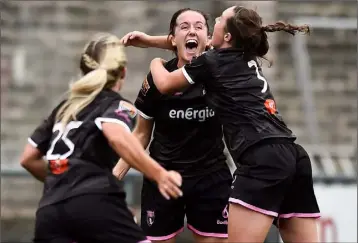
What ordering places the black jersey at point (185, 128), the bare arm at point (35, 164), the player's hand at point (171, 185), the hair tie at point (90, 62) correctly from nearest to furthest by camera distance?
the player's hand at point (171, 185) < the hair tie at point (90, 62) < the bare arm at point (35, 164) < the black jersey at point (185, 128)

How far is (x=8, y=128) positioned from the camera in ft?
36.3

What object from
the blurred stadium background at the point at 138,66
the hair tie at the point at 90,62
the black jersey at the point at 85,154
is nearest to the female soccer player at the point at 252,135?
the hair tie at the point at 90,62

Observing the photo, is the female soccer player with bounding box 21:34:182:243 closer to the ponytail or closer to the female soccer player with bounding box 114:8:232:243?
the ponytail

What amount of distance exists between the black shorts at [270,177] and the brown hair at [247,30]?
594 mm

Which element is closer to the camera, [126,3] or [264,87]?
[264,87]

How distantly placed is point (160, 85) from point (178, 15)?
2.83ft

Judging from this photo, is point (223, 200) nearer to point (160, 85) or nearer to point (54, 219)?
point (160, 85)

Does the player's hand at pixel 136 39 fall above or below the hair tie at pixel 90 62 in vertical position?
above

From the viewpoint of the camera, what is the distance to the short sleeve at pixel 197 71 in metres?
5.44

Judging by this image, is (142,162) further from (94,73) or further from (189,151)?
(189,151)

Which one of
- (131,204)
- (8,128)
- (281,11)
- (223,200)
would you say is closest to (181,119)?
(223,200)

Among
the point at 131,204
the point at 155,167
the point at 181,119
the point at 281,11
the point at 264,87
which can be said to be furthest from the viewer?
the point at 281,11

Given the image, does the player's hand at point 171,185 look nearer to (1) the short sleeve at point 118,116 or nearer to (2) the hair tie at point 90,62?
(1) the short sleeve at point 118,116

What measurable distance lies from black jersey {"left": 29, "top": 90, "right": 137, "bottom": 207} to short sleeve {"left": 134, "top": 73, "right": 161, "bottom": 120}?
1266mm
